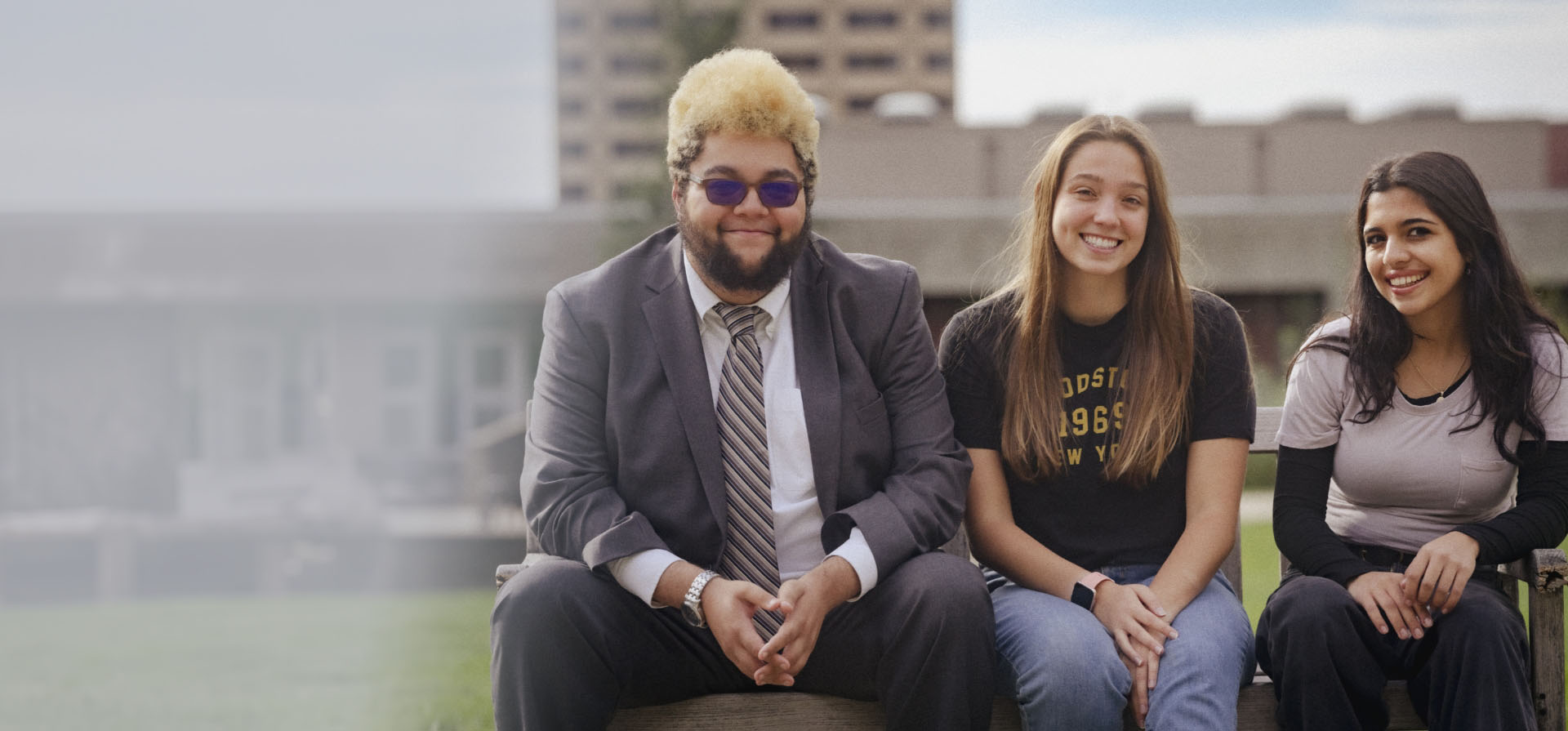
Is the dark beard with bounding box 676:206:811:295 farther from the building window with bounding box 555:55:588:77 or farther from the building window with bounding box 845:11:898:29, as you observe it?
the building window with bounding box 845:11:898:29

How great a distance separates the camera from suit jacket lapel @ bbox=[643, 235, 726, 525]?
9.18 feet

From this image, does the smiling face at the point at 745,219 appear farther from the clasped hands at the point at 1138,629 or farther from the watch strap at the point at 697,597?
the clasped hands at the point at 1138,629

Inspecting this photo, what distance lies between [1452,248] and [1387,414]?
376mm

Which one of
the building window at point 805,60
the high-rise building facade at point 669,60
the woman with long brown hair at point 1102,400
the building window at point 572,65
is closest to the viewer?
the woman with long brown hair at point 1102,400

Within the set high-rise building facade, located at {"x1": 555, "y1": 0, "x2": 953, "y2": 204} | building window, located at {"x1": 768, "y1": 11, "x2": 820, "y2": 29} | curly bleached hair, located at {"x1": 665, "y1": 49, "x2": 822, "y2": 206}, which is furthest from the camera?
building window, located at {"x1": 768, "y1": 11, "x2": 820, "y2": 29}

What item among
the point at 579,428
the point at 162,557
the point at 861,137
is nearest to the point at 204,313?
the point at 162,557

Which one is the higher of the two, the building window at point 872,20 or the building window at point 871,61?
the building window at point 872,20

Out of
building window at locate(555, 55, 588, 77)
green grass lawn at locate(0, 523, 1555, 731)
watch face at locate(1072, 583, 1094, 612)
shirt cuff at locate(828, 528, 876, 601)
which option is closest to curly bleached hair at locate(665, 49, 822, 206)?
shirt cuff at locate(828, 528, 876, 601)

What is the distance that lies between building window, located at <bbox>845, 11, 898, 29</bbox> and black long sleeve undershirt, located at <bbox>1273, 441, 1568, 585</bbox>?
206 feet

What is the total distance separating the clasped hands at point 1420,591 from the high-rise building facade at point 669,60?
16426 millimetres

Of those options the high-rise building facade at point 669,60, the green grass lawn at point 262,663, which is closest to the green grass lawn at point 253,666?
the green grass lawn at point 262,663

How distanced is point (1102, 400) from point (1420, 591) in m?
0.72

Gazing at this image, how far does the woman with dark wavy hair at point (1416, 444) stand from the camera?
2.78 metres

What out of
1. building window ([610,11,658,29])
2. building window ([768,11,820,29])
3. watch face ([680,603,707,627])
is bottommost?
watch face ([680,603,707,627])
